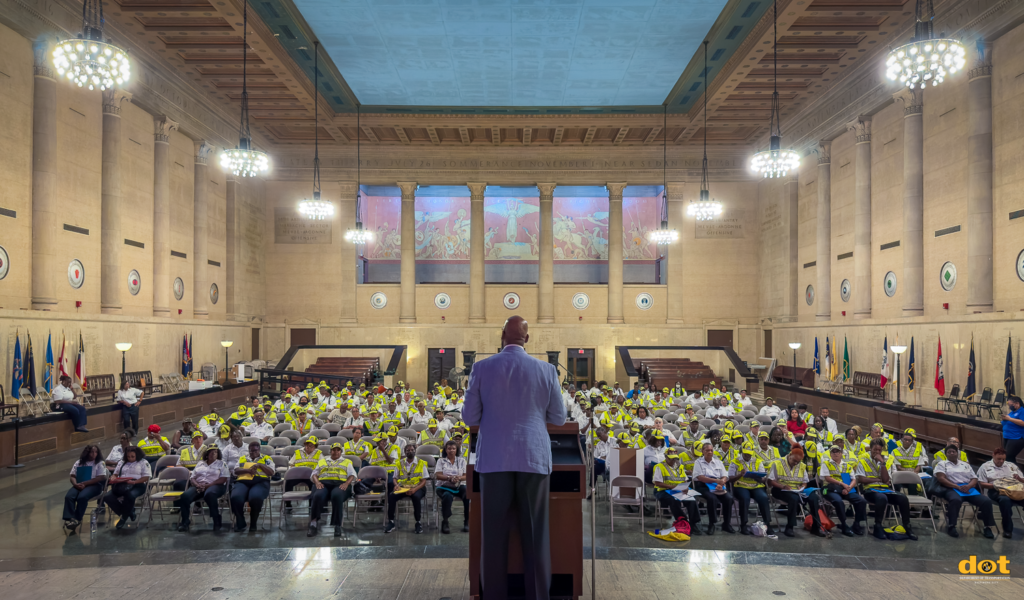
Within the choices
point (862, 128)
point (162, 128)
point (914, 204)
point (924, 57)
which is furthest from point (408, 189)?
point (924, 57)

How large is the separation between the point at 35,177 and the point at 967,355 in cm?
2482

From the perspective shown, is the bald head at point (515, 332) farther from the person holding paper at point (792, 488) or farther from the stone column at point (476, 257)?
the stone column at point (476, 257)

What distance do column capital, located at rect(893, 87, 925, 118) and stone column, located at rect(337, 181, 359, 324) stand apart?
23.0 metres

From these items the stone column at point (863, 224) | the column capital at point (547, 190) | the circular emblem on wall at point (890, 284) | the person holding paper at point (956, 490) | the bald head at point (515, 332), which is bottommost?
the person holding paper at point (956, 490)

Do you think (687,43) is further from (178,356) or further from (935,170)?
(178,356)

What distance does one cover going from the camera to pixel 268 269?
30703mm

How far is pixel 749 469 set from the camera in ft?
29.9

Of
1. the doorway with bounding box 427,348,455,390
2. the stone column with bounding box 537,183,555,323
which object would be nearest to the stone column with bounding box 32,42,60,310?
the doorway with bounding box 427,348,455,390

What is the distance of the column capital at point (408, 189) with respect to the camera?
3050 centimetres

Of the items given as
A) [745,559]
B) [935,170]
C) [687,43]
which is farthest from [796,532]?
[687,43]

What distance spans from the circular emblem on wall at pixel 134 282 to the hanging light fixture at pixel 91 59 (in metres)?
12.1

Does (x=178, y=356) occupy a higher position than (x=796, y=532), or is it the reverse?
(x=178, y=356)

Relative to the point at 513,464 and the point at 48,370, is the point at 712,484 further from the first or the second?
the point at 48,370

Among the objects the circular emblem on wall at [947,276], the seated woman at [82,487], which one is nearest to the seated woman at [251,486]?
the seated woman at [82,487]
